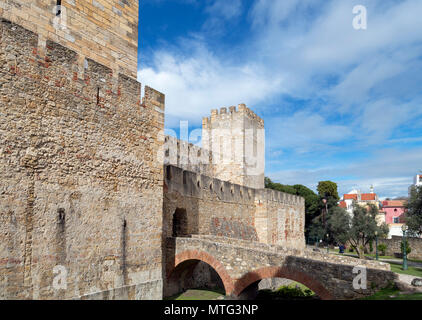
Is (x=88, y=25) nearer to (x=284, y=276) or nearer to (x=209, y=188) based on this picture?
(x=284, y=276)

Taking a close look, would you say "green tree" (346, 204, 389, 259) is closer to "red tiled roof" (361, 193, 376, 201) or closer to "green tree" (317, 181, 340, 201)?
"green tree" (317, 181, 340, 201)

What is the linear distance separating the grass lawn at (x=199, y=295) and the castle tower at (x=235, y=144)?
12538 mm

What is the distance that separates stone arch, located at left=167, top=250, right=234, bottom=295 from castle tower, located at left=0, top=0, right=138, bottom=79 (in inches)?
250

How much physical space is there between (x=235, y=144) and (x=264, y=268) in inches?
660

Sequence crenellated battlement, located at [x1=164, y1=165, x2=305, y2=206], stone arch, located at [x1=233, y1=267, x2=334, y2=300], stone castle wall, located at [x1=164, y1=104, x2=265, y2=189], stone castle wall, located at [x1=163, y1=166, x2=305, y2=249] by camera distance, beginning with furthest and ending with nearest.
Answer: stone castle wall, located at [x1=164, y1=104, x2=265, y2=189], stone castle wall, located at [x1=163, y1=166, x2=305, y2=249], crenellated battlement, located at [x1=164, y1=165, x2=305, y2=206], stone arch, located at [x1=233, y1=267, x2=334, y2=300]

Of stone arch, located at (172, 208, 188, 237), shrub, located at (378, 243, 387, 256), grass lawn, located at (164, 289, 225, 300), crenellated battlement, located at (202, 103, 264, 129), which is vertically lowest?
shrub, located at (378, 243, 387, 256)

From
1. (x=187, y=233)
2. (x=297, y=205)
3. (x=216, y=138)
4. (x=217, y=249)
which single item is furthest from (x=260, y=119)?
(x=217, y=249)

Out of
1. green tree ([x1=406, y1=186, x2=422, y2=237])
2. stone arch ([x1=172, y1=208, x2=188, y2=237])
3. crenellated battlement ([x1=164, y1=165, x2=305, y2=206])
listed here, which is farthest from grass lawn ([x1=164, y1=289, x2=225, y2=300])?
green tree ([x1=406, y1=186, x2=422, y2=237])

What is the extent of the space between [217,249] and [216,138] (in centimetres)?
1685

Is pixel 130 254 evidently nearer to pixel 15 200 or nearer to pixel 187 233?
pixel 15 200

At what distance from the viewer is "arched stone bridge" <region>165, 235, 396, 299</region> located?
28.7 feet

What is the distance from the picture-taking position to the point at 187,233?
46.4ft

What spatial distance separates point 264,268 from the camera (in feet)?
33.4

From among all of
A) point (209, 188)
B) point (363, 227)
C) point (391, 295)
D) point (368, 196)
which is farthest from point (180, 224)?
point (368, 196)
